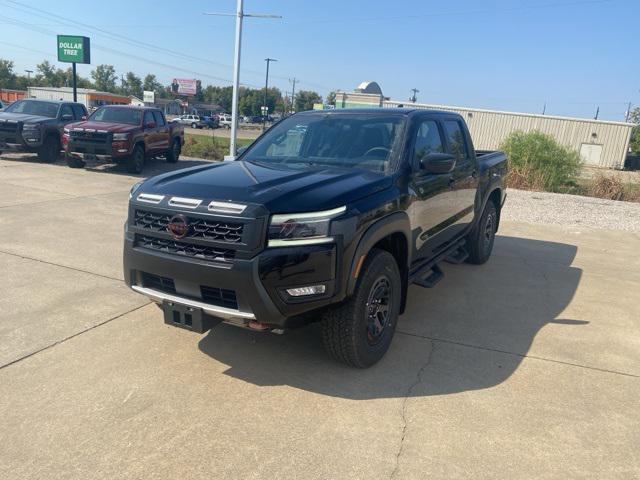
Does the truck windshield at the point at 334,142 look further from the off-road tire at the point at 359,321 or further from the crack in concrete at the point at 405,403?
the crack in concrete at the point at 405,403

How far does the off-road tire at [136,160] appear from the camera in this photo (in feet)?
45.2

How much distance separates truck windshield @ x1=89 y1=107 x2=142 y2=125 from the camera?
14227 millimetres

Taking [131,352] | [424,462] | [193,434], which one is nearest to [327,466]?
[424,462]

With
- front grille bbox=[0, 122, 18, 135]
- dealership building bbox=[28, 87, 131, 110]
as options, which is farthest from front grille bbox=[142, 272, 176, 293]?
dealership building bbox=[28, 87, 131, 110]

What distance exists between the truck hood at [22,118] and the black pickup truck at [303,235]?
12542 millimetres

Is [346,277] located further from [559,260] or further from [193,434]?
[559,260]

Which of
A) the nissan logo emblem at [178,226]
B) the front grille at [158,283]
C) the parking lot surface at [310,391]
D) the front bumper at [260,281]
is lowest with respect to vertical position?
the parking lot surface at [310,391]

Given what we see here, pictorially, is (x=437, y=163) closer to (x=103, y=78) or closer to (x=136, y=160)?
(x=136, y=160)

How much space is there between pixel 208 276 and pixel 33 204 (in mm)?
7029

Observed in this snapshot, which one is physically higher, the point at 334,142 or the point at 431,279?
the point at 334,142

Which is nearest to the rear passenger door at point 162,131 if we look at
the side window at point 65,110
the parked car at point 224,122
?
the side window at point 65,110

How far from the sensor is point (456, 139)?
5602 millimetres

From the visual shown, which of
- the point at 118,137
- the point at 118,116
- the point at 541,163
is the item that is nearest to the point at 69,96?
the point at 118,116

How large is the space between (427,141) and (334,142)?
2.92 ft
